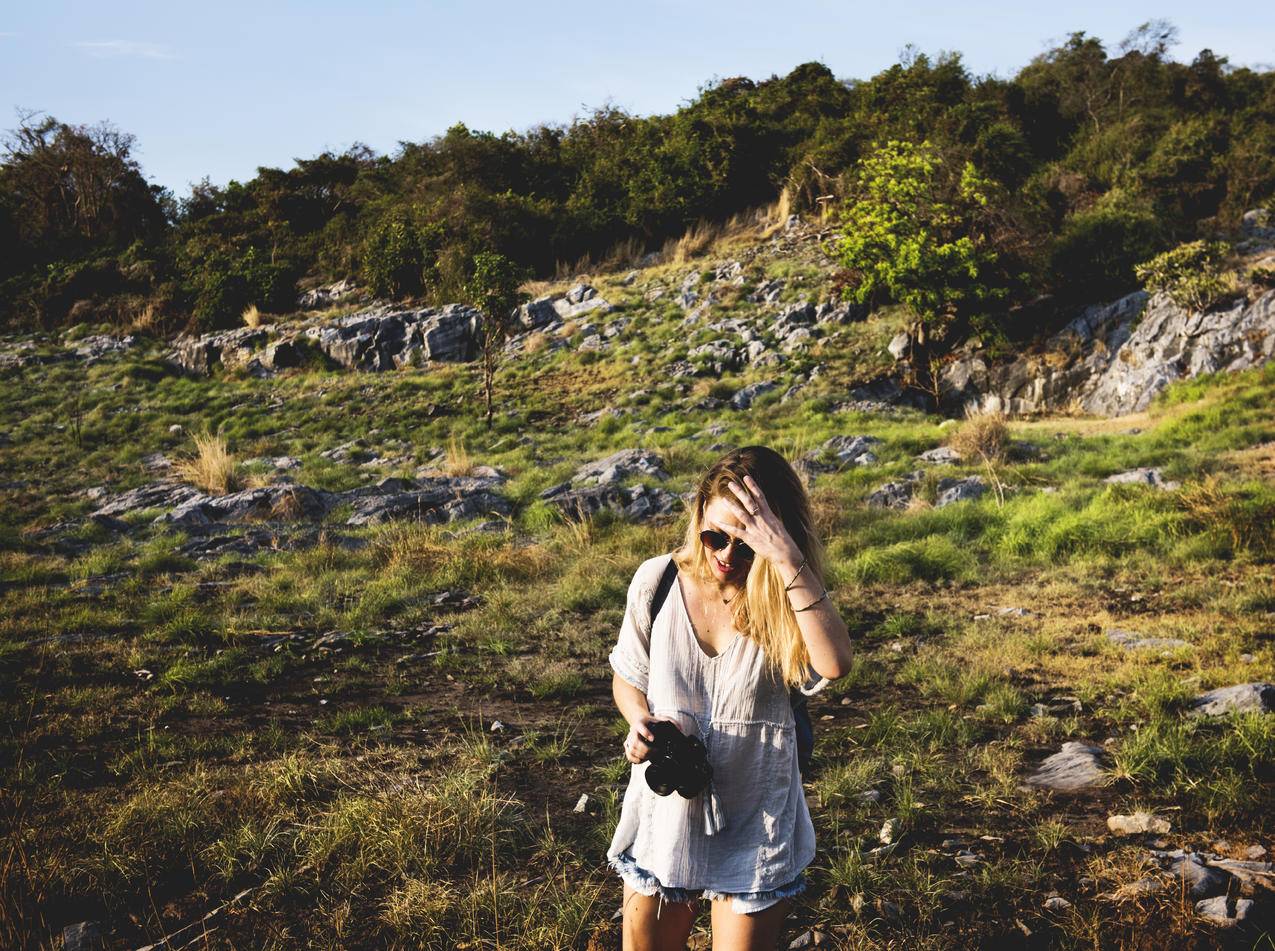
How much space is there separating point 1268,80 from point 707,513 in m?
33.8

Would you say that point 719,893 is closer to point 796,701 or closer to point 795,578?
point 796,701

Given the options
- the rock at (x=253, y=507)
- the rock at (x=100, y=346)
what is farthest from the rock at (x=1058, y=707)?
the rock at (x=100, y=346)

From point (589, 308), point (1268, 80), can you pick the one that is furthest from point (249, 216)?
point (1268, 80)

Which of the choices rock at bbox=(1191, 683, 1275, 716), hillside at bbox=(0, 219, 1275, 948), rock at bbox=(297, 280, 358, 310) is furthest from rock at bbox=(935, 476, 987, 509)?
rock at bbox=(297, 280, 358, 310)

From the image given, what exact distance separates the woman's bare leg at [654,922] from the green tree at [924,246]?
1590 cm

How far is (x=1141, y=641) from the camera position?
508cm

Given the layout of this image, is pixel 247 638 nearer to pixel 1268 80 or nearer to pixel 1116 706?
pixel 1116 706

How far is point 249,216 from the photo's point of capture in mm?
30516

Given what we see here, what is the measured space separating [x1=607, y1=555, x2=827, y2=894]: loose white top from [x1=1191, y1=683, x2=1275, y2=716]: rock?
3444 millimetres

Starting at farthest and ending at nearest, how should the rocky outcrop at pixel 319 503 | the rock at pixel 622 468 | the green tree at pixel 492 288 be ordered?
the green tree at pixel 492 288
the rock at pixel 622 468
the rocky outcrop at pixel 319 503

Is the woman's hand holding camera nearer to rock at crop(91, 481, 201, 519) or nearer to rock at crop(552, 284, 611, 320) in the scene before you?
rock at crop(91, 481, 201, 519)

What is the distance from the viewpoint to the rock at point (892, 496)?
9016 mm

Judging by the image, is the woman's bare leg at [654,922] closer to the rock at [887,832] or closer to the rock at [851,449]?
the rock at [887,832]

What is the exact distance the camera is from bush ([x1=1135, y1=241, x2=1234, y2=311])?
1478 centimetres
